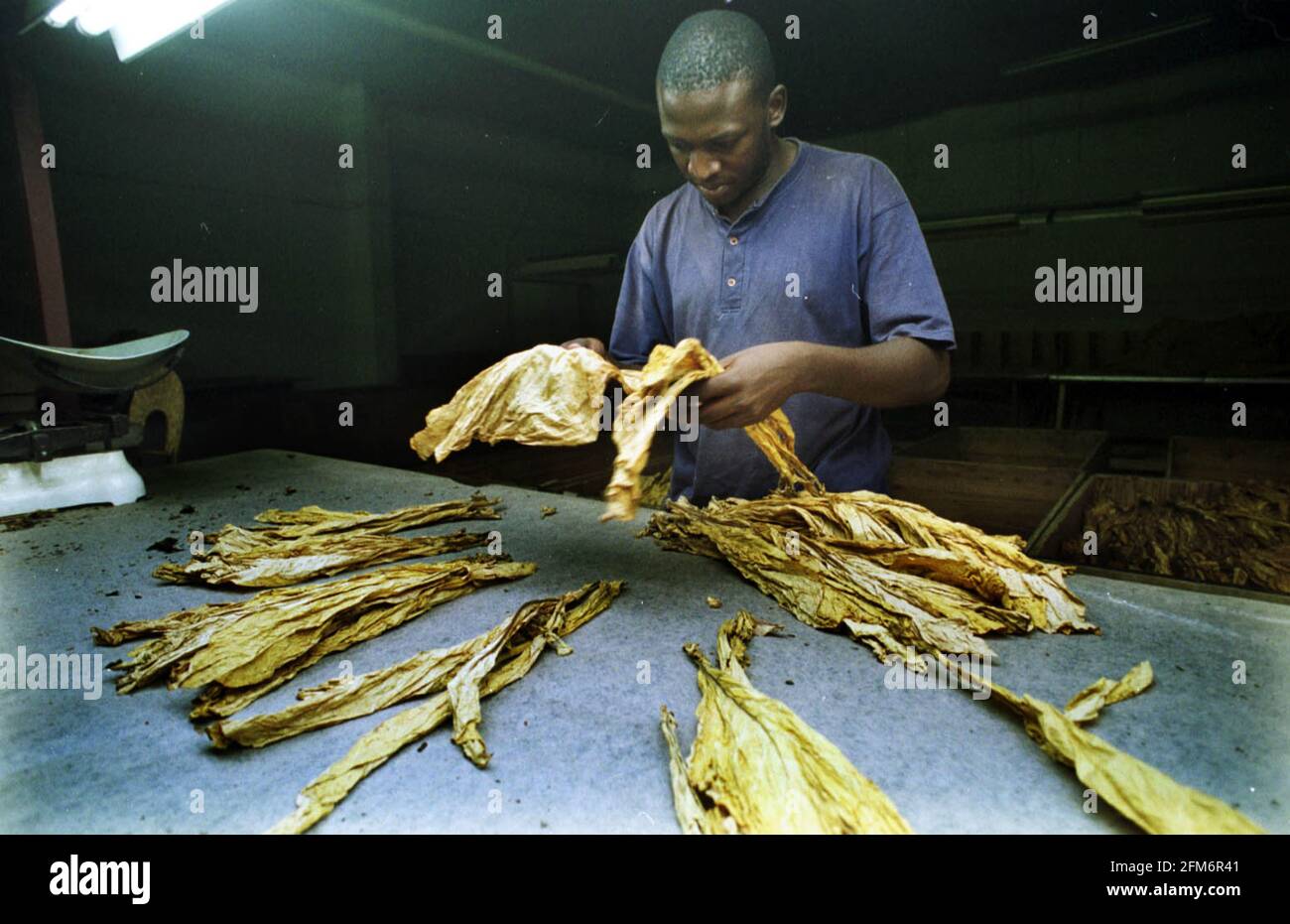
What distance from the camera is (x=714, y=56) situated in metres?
1.72

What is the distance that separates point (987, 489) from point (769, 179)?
262 centimetres

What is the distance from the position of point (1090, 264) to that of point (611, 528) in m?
7.90

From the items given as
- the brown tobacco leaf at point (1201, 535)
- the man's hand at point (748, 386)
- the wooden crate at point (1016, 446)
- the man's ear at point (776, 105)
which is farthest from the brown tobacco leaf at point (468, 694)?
the wooden crate at point (1016, 446)

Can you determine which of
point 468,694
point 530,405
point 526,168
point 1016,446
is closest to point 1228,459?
point 1016,446

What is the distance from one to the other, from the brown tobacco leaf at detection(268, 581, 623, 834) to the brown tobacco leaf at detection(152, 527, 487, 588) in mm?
546

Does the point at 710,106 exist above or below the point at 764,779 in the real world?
above

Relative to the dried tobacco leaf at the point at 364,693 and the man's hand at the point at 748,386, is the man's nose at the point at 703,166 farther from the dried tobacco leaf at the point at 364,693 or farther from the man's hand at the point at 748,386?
the dried tobacco leaf at the point at 364,693

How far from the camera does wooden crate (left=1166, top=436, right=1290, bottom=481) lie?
171 inches

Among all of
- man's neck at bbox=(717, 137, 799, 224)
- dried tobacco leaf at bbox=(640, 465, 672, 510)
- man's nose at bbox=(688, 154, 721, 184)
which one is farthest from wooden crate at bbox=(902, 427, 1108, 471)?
man's nose at bbox=(688, 154, 721, 184)

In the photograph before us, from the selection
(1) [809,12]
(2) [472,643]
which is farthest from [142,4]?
(1) [809,12]

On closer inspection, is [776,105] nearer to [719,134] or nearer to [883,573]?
[719,134]

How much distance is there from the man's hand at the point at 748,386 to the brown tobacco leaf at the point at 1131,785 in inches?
28.4

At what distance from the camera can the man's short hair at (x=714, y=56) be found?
5.62 ft
